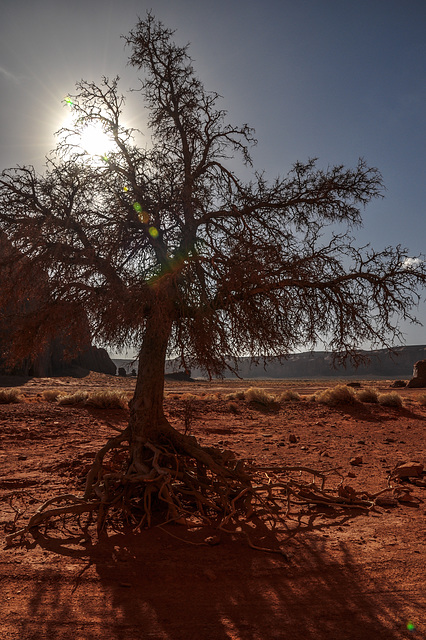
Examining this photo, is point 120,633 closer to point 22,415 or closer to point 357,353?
point 357,353

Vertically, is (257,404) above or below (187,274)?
below

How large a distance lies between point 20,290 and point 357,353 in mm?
4086

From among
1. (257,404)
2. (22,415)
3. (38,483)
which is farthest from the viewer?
(257,404)

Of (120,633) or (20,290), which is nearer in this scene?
(120,633)

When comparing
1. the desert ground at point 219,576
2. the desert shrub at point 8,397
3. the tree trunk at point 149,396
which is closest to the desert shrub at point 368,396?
the desert ground at point 219,576

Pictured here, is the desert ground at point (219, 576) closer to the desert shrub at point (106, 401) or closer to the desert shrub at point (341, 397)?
the desert shrub at point (106, 401)

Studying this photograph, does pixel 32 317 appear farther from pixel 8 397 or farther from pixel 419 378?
pixel 419 378

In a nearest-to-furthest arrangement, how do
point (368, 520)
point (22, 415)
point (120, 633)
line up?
point (120, 633) < point (368, 520) < point (22, 415)

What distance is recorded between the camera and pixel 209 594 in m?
3.25

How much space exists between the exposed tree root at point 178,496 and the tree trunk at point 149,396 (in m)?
0.13

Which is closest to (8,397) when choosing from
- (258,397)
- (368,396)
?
(258,397)

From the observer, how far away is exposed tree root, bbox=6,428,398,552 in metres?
4.48

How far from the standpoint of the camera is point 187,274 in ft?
12.9

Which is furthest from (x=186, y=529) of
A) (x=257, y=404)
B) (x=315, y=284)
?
(x=257, y=404)
